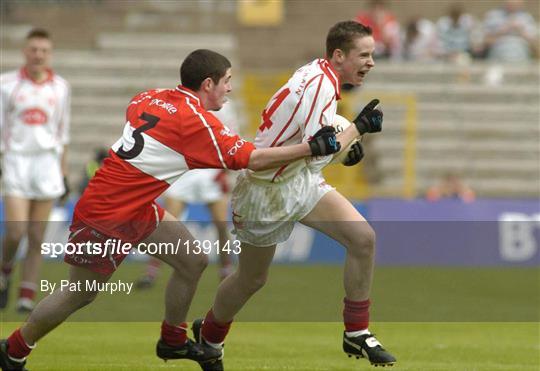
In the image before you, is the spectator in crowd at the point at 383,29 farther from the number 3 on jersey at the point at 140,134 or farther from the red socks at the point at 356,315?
the number 3 on jersey at the point at 140,134

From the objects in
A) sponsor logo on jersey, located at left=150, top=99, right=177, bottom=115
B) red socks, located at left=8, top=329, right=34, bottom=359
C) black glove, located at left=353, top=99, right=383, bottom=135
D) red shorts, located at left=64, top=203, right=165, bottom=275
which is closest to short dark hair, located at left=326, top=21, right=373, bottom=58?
black glove, located at left=353, top=99, right=383, bottom=135

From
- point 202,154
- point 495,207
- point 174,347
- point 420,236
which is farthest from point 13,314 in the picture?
point 495,207

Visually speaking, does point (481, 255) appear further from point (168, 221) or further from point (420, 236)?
point (168, 221)

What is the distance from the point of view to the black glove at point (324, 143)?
7.86 metres

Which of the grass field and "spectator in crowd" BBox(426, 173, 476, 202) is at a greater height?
the grass field

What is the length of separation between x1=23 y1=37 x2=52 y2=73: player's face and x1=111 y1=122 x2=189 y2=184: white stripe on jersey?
14.3 feet

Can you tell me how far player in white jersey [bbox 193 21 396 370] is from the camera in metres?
8.48

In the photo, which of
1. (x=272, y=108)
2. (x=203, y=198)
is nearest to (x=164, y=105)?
(x=272, y=108)

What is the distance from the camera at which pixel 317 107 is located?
827 cm

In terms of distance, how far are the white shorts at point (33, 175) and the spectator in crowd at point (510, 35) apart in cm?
1254

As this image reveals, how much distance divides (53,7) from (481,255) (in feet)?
34.3

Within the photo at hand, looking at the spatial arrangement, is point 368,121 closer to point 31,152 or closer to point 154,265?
point 31,152

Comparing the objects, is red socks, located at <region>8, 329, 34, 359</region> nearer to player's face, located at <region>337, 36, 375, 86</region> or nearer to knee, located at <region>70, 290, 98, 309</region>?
knee, located at <region>70, 290, 98, 309</region>

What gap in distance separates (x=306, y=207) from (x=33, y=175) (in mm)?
4624
